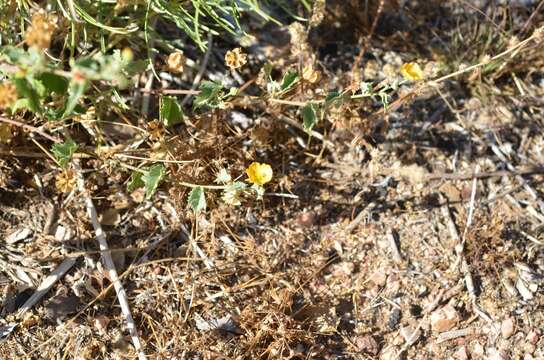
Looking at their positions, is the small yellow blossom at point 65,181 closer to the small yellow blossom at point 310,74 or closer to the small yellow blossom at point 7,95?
the small yellow blossom at point 7,95

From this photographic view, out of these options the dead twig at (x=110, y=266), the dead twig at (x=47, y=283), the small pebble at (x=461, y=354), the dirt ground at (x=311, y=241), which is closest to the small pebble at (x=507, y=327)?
the dirt ground at (x=311, y=241)

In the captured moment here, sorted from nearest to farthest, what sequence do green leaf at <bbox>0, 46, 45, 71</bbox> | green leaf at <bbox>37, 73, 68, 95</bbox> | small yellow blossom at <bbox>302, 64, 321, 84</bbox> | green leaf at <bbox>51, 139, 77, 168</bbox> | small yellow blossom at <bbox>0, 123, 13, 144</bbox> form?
1. green leaf at <bbox>0, 46, 45, 71</bbox>
2. green leaf at <bbox>37, 73, 68, 95</bbox>
3. green leaf at <bbox>51, 139, 77, 168</bbox>
4. small yellow blossom at <bbox>0, 123, 13, 144</bbox>
5. small yellow blossom at <bbox>302, 64, 321, 84</bbox>

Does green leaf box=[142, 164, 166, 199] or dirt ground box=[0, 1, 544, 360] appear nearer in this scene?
green leaf box=[142, 164, 166, 199]

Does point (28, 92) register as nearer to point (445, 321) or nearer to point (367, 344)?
point (367, 344)

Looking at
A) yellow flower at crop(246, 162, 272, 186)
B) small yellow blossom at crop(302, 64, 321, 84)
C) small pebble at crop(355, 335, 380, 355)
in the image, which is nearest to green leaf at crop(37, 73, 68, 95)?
yellow flower at crop(246, 162, 272, 186)

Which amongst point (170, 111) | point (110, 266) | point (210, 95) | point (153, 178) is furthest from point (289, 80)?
point (110, 266)

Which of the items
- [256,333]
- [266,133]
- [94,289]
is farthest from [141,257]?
[266,133]

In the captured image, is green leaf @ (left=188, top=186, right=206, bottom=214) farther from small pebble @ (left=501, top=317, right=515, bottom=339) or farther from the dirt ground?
small pebble @ (left=501, top=317, right=515, bottom=339)
